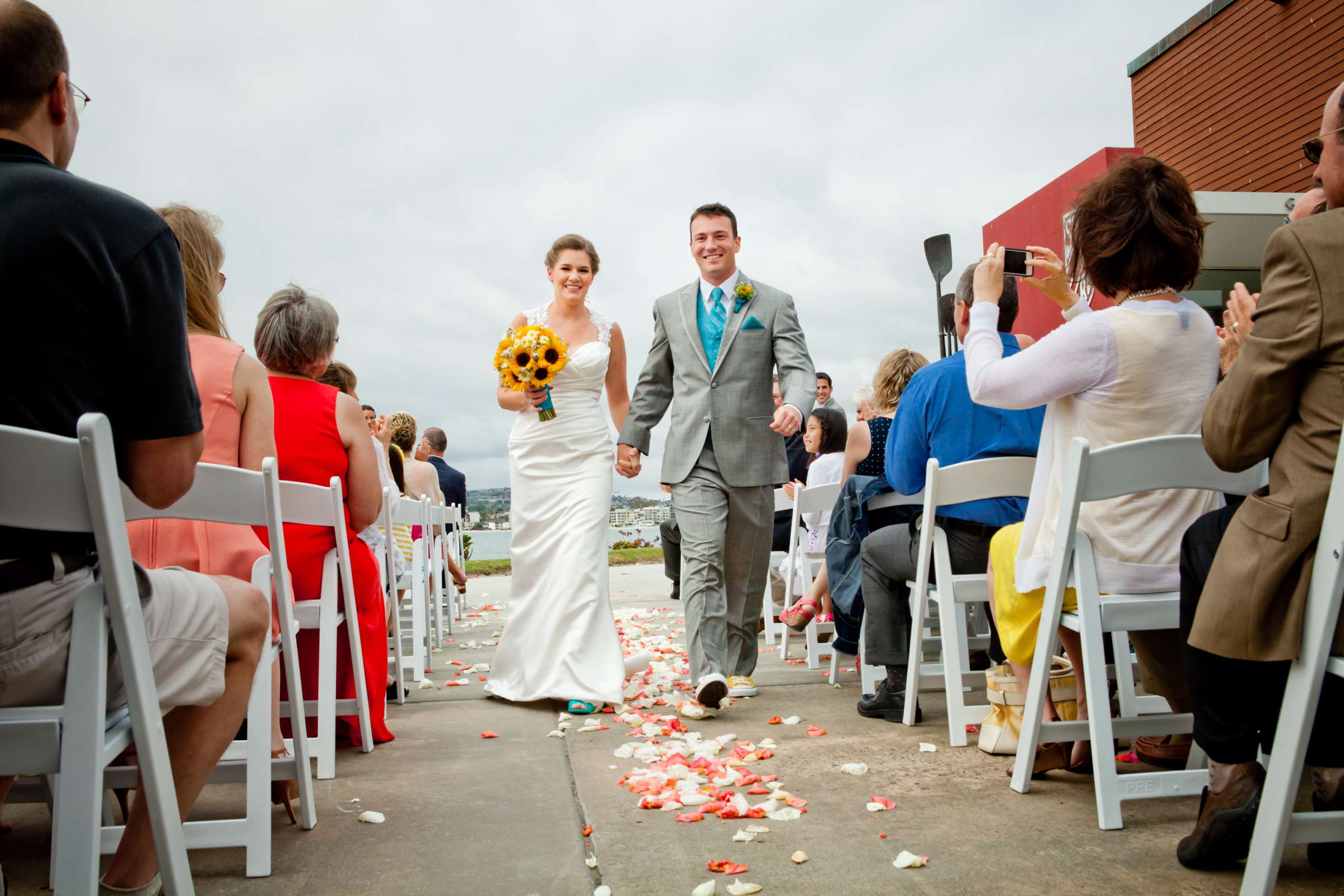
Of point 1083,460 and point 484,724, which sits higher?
point 1083,460

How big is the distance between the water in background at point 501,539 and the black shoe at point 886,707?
5.70 feet

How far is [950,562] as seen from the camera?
160 inches

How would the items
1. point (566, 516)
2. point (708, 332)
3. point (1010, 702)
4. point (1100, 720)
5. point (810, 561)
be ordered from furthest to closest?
point (810, 561)
point (566, 516)
point (708, 332)
point (1010, 702)
point (1100, 720)

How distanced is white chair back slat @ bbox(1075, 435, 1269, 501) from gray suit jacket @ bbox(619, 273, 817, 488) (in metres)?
2.40

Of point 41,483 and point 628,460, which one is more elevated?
point 628,460

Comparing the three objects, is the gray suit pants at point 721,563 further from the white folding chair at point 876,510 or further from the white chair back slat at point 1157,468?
the white chair back slat at point 1157,468

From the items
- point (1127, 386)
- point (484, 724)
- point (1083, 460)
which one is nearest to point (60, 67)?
point (1083, 460)

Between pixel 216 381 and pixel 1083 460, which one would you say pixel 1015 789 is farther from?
pixel 216 381

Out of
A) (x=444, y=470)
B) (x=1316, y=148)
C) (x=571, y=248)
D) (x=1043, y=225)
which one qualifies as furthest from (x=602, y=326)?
(x=1043, y=225)

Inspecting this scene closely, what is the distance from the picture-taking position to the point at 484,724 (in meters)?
4.69

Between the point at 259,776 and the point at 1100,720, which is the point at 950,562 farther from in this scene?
the point at 259,776

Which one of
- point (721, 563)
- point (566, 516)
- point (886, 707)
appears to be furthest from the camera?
point (566, 516)

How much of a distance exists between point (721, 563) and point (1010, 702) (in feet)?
5.70

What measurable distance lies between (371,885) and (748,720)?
Result: 2263mm
